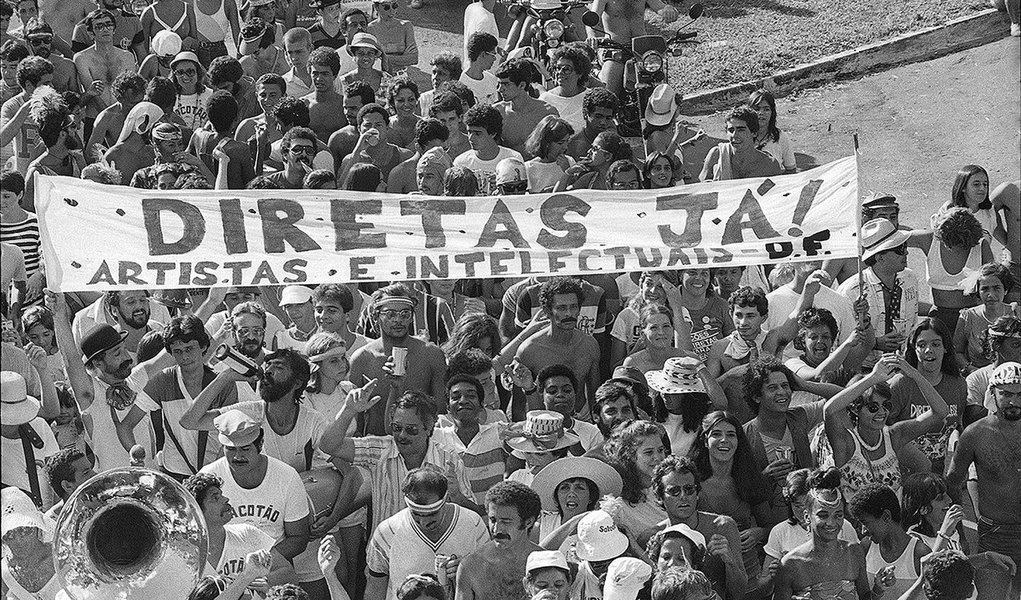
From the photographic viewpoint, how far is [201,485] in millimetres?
8445

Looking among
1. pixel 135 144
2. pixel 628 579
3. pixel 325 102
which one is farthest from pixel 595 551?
pixel 135 144

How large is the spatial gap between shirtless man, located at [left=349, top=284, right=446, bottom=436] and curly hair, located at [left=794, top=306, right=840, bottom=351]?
6.93 feet

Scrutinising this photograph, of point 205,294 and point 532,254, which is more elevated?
point 532,254

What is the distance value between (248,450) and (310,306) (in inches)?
82.6

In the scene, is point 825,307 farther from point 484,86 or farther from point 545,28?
point 545,28

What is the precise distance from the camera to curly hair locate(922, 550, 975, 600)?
8383 millimetres

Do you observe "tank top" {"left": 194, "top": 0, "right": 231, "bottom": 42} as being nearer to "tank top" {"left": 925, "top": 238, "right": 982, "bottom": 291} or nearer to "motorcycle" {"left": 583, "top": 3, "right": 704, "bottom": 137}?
"motorcycle" {"left": 583, "top": 3, "right": 704, "bottom": 137}

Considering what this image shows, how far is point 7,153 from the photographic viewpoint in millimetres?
13547

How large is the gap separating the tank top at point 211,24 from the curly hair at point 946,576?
355 inches

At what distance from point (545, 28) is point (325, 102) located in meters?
2.19

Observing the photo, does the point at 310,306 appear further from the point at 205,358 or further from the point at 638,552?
the point at 638,552

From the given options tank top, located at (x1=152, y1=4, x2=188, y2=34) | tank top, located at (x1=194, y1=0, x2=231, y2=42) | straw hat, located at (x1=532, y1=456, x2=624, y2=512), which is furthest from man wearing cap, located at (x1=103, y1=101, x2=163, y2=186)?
straw hat, located at (x1=532, y1=456, x2=624, y2=512)

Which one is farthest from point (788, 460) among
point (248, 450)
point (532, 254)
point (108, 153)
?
point (108, 153)

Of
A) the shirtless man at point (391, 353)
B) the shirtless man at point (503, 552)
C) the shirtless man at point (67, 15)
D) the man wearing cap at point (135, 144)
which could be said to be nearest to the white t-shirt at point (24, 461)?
the shirtless man at point (391, 353)
